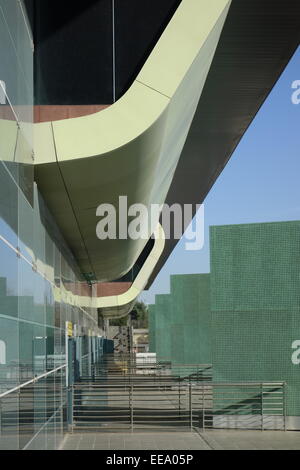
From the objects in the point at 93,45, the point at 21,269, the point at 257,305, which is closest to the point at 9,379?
the point at 21,269

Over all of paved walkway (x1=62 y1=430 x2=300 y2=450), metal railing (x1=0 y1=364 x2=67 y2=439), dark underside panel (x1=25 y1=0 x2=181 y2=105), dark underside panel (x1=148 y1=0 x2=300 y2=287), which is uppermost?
dark underside panel (x1=148 y1=0 x2=300 y2=287)

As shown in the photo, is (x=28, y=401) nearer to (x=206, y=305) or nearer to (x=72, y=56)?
(x=72, y=56)

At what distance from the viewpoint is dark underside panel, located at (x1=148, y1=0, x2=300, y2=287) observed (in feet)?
31.8

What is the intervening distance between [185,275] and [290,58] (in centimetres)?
2276

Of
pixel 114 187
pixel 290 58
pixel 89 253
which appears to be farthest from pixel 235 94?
pixel 89 253

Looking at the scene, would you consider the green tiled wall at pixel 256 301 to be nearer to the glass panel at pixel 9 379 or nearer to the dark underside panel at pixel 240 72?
the dark underside panel at pixel 240 72

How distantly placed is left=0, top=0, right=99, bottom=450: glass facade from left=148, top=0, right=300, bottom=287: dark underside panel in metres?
2.82

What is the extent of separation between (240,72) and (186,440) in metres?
6.39

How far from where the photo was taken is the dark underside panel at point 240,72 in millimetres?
9680

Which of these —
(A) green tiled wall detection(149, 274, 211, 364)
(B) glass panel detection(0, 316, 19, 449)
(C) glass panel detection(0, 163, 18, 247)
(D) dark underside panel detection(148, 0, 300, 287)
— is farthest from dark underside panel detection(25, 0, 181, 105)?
(A) green tiled wall detection(149, 274, 211, 364)

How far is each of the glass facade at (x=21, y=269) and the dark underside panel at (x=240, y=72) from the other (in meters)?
2.82

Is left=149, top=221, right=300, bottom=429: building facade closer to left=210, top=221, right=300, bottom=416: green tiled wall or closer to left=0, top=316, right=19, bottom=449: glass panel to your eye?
left=210, top=221, right=300, bottom=416: green tiled wall
